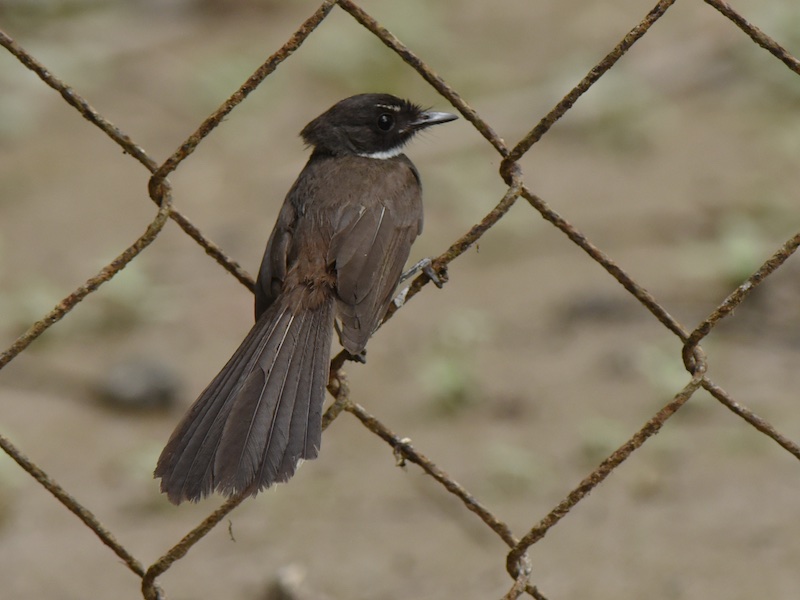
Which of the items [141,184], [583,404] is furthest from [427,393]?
[141,184]

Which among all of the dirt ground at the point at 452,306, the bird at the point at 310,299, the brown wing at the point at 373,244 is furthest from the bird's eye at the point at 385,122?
the dirt ground at the point at 452,306

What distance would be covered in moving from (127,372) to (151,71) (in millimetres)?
3517

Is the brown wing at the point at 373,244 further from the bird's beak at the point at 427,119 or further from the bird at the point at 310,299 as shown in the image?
the bird's beak at the point at 427,119

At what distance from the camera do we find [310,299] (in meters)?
3.26

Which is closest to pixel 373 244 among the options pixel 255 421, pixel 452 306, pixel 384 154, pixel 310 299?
pixel 310 299

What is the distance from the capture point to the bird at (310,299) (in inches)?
96.5

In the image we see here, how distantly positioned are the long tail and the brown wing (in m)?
0.21

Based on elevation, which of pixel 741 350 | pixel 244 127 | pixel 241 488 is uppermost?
pixel 244 127

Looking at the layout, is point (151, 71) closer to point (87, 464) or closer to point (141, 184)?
point (141, 184)

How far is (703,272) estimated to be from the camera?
19.4 feet

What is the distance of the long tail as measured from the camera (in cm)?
241

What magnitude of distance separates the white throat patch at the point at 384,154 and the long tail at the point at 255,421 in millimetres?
1096

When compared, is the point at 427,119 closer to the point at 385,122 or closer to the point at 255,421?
the point at 385,122

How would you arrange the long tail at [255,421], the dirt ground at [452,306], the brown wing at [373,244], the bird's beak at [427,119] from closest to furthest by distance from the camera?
1. the long tail at [255,421]
2. the brown wing at [373,244]
3. the bird's beak at [427,119]
4. the dirt ground at [452,306]
